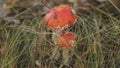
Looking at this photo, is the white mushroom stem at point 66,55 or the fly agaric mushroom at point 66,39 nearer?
the fly agaric mushroom at point 66,39

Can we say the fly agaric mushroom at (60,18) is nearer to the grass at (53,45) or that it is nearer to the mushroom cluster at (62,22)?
the mushroom cluster at (62,22)

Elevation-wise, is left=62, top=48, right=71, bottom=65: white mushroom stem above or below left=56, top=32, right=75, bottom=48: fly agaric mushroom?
below

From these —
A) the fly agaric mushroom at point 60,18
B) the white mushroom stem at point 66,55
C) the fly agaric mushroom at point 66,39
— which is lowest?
the white mushroom stem at point 66,55

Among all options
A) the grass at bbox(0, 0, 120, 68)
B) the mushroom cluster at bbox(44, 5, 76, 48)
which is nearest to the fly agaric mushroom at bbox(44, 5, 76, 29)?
the mushroom cluster at bbox(44, 5, 76, 48)

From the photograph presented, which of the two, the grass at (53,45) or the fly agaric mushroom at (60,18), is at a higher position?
the fly agaric mushroom at (60,18)

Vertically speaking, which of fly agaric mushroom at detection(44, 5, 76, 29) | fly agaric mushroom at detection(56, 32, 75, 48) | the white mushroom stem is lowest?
the white mushroom stem

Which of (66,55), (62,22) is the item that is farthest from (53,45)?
(62,22)

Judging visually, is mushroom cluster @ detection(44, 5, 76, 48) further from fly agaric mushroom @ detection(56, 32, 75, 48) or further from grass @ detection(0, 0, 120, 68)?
grass @ detection(0, 0, 120, 68)

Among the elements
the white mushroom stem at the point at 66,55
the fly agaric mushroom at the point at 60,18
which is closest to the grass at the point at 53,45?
the white mushroom stem at the point at 66,55
